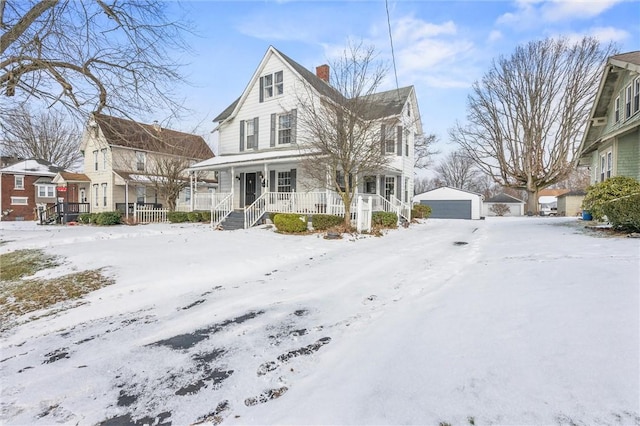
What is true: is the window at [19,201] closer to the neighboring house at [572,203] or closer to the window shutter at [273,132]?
the window shutter at [273,132]

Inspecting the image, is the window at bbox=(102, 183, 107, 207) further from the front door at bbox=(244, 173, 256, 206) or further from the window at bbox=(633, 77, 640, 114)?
the window at bbox=(633, 77, 640, 114)

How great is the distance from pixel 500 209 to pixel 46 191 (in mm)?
50871

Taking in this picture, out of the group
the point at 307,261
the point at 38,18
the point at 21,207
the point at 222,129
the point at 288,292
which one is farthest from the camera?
the point at 21,207

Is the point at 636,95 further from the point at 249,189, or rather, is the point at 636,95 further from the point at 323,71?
the point at 249,189

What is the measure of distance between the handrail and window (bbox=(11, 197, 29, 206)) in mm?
26902

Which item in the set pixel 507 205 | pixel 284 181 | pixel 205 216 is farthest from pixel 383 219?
pixel 507 205

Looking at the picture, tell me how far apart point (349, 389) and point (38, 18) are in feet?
29.0

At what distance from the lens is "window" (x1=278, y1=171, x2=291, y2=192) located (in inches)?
648

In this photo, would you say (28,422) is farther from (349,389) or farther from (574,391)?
(574,391)

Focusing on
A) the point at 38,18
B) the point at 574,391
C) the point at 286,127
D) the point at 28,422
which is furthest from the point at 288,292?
the point at 286,127

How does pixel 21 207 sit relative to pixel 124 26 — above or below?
below

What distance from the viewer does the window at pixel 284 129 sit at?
1675 centimetres

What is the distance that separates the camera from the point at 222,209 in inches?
615

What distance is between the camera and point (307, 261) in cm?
757
